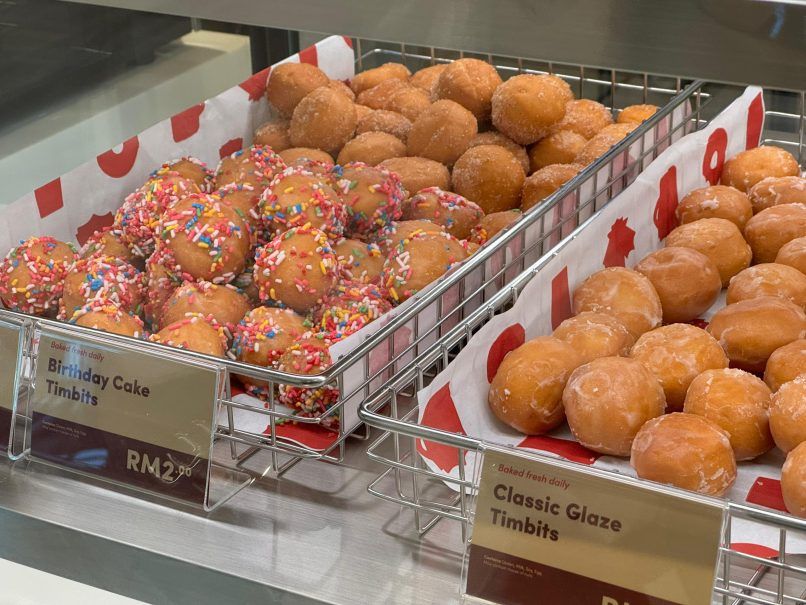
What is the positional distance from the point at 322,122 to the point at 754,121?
2.38ft

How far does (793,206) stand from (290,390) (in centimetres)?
77

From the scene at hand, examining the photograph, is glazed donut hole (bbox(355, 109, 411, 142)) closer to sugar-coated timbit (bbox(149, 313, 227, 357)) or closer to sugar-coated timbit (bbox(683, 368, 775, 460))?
sugar-coated timbit (bbox(149, 313, 227, 357))

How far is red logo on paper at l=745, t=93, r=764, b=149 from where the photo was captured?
1.69m

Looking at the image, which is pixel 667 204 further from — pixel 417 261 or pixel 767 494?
pixel 767 494

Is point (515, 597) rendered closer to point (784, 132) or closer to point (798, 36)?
point (798, 36)

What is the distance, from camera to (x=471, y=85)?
168cm

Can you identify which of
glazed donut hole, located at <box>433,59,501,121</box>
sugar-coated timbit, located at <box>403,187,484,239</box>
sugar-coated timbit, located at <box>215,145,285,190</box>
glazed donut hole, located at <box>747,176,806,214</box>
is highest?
glazed donut hole, located at <box>433,59,501,121</box>

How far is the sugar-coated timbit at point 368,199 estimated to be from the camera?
4.56 feet

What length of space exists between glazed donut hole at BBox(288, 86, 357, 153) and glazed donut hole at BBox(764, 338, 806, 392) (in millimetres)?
839

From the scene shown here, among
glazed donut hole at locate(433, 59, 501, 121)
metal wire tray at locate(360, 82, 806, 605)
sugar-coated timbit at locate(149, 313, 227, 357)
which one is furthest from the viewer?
glazed donut hole at locate(433, 59, 501, 121)

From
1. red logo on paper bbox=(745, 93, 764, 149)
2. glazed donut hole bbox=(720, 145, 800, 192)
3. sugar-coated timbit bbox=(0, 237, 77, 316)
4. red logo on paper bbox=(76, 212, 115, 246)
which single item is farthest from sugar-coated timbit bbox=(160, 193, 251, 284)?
red logo on paper bbox=(745, 93, 764, 149)

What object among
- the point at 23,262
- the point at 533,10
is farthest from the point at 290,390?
the point at 533,10

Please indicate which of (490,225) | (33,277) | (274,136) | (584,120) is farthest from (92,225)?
(584,120)

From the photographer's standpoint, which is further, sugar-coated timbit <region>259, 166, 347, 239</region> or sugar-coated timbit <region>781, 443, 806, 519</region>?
sugar-coated timbit <region>259, 166, 347, 239</region>
